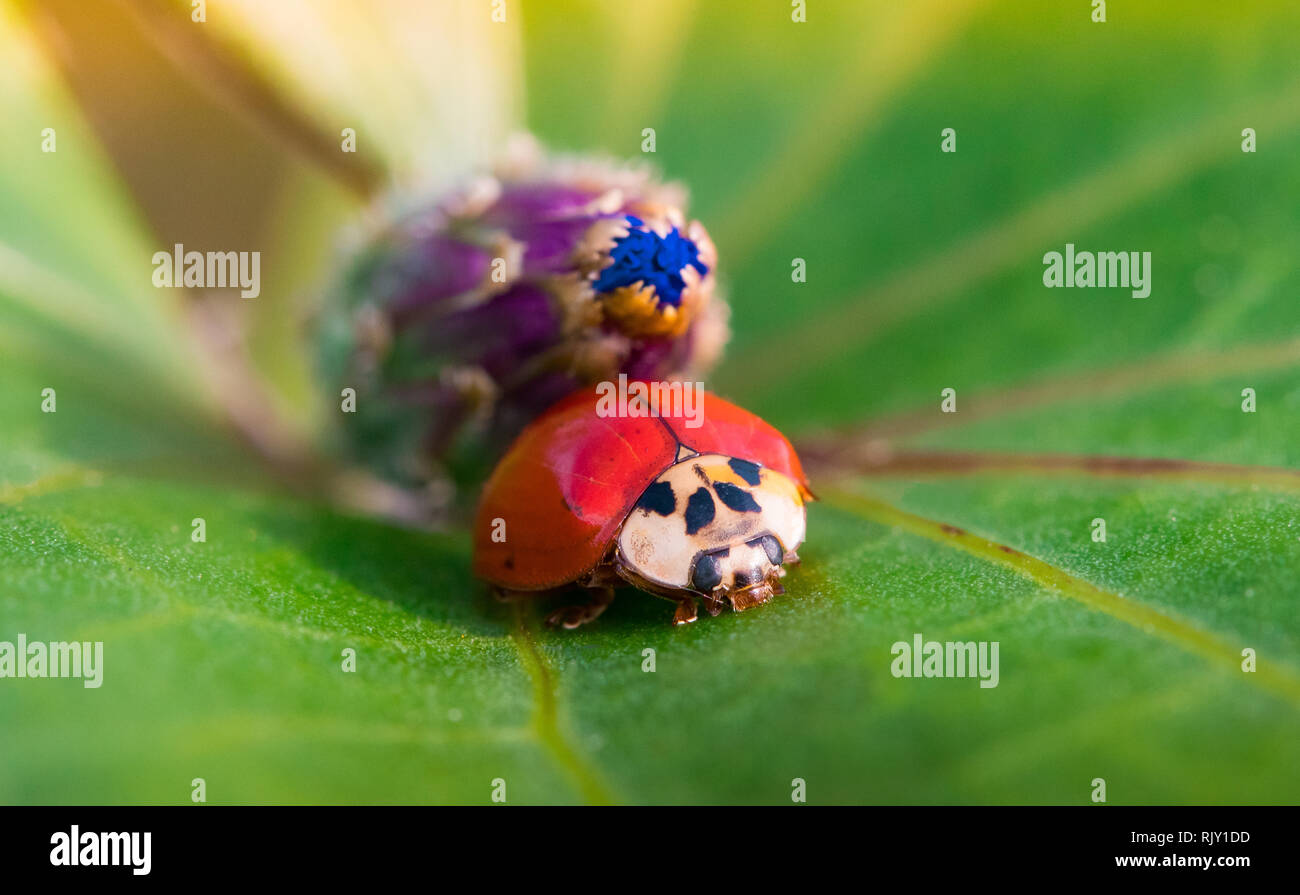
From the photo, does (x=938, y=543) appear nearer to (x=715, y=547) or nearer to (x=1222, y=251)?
(x=715, y=547)

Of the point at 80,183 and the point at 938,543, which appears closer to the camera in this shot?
the point at 938,543

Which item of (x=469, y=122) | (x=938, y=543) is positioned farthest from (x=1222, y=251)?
(x=469, y=122)

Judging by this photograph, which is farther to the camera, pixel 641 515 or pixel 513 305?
pixel 513 305
